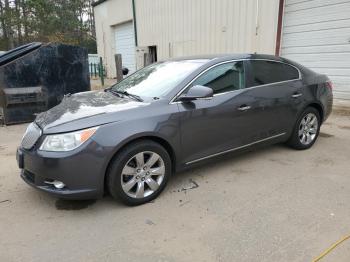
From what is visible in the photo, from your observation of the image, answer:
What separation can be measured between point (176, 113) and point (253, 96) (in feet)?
3.87

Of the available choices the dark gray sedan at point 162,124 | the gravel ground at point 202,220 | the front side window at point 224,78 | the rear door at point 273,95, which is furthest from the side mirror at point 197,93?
the gravel ground at point 202,220

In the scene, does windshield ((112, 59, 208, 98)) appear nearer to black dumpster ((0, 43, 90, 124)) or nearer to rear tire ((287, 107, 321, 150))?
rear tire ((287, 107, 321, 150))

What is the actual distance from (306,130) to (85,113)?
3298mm

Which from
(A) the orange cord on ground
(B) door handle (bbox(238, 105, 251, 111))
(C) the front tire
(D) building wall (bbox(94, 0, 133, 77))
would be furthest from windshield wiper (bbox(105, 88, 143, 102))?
(D) building wall (bbox(94, 0, 133, 77))

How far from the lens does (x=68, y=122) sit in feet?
9.39

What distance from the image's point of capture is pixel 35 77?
22.5 feet

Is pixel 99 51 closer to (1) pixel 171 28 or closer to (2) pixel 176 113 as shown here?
(1) pixel 171 28

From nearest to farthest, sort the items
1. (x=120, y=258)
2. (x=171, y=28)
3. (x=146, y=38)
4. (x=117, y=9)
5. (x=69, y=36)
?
1. (x=120, y=258)
2. (x=171, y=28)
3. (x=146, y=38)
4. (x=117, y=9)
5. (x=69, y=36)

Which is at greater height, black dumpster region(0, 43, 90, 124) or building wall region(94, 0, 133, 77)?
building wall region(94, 0, 133, 77)

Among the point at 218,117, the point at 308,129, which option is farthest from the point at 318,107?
the point at 218,117

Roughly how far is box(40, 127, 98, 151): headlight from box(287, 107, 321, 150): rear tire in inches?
119

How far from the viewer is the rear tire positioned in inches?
177

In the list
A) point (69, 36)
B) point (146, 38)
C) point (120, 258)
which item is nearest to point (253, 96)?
point (120, 258)

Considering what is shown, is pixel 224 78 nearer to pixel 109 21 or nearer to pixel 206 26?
pixel 206 26
